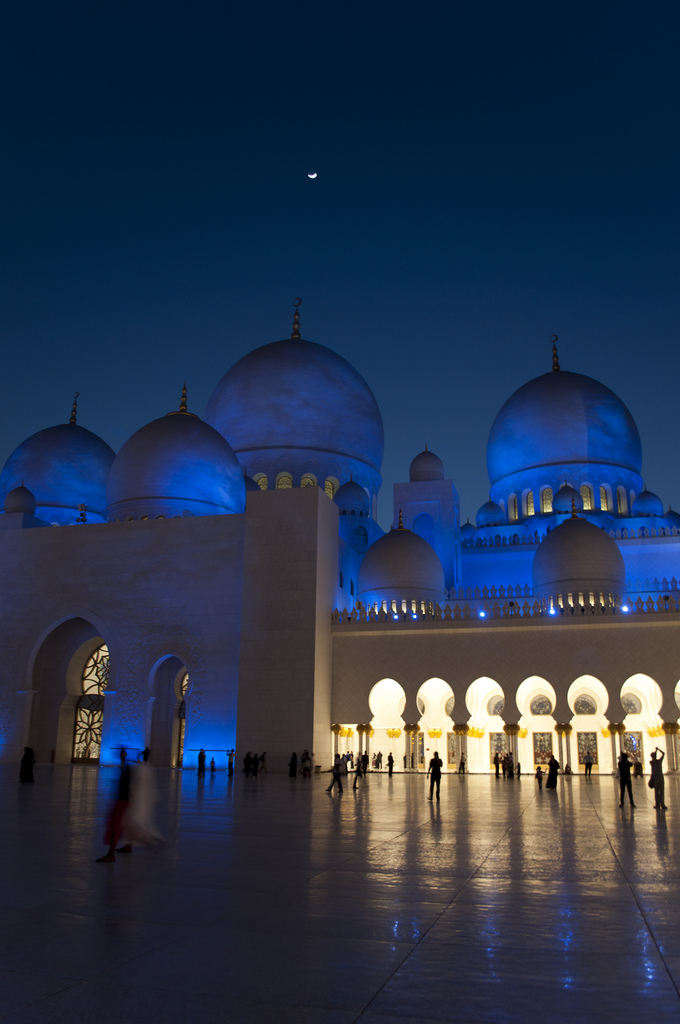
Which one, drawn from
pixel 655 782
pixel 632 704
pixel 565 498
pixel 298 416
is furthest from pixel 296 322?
pixel 655 782

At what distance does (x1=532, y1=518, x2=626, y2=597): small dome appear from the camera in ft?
61.8

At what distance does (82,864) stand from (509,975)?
287 centimetres

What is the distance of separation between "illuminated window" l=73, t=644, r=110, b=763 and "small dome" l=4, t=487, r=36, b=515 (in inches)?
161

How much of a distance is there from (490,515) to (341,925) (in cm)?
2334

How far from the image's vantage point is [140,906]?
3652mm

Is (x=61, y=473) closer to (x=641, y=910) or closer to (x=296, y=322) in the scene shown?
(x=296, y=322)

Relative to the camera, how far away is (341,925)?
11.1ft

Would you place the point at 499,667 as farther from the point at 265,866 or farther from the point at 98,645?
the point at 265,866

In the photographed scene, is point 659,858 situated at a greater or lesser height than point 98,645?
lesser

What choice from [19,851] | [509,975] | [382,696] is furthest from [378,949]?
[382,696]

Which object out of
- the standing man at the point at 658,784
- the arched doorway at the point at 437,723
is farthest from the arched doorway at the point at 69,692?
the standing man at the point at 658,784

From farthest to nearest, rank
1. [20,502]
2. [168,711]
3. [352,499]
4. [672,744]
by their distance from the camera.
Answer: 1. [352,499]
2. [20,502]
3. [168,711]
4. [672,744]

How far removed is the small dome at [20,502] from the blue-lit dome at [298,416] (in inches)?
236

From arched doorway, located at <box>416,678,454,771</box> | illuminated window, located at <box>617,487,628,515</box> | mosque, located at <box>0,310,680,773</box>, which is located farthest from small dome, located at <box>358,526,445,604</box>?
illuminated window, located at <box>617,487,628,515</box>
